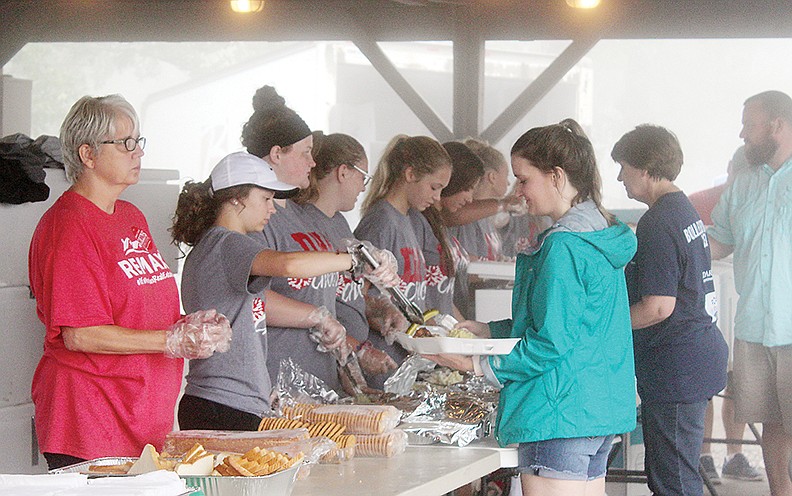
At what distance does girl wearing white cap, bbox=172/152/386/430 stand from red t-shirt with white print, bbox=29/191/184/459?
14 cm

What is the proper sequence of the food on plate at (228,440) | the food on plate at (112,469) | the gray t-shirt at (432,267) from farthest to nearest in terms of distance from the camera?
the gray t-shirt at (432,267)
the food on plate at (228,440)
the food on plate at (112,469)

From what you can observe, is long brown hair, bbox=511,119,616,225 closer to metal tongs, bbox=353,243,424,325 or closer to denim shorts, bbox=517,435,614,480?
metal tongs, bbox=353,243,424,325

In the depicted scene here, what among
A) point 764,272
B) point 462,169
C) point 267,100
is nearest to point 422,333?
point 267,100

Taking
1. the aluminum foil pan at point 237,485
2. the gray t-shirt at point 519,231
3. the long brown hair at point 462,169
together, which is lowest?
the aluminum foil pan at point 237,485

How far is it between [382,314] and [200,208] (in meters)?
1.21

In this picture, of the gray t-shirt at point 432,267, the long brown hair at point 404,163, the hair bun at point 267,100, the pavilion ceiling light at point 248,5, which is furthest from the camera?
the pavilion ceiling light at point 248,5

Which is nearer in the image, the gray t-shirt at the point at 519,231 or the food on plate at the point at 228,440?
the food on plate at the point at 228,440

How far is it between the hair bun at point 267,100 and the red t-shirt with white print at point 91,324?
98 centimetres

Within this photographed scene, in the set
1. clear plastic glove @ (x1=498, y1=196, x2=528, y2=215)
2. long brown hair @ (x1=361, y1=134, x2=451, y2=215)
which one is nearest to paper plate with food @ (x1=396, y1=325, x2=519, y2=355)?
long brown hair @ (x1=361, y1=134, x2=451, y2=215)

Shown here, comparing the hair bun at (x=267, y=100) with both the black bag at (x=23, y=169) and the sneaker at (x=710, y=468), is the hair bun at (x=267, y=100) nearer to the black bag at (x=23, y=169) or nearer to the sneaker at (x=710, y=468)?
the black bag at (x=23, y=169)

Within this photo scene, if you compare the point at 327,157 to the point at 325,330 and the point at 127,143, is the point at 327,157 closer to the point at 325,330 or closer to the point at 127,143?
the point at 325,330

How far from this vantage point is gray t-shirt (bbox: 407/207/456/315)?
4.19 metres

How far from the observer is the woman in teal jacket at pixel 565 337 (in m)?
2.51

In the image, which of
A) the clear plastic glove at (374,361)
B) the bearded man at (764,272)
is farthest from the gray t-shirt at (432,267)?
the bearded man at (764,272)
